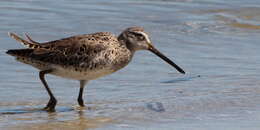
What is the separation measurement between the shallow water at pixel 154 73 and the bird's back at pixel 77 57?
0.47 metres

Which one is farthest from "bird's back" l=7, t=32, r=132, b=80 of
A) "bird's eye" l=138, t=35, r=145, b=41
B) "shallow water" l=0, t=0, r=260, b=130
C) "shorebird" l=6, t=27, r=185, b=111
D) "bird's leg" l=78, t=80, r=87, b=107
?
"shallow water" l=0, t=0, r=260, b=130

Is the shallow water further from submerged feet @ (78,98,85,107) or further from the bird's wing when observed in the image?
the bird's wing

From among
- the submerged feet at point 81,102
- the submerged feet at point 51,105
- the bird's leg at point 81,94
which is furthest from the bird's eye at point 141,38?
the submerged feet at point 51,105

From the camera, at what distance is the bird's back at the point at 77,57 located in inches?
378

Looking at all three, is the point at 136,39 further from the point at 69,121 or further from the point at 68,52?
the point at 69,121

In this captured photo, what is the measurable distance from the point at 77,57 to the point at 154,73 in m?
2.09

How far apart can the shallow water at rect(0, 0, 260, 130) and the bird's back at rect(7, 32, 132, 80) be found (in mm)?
465

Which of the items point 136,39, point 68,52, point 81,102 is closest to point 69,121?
point 81,102

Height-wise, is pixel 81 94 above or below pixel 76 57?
below

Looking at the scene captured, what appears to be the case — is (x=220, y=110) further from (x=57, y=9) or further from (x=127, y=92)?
(x=57, y=9)

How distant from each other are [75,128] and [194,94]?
2233 mm

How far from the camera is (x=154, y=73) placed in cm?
1145

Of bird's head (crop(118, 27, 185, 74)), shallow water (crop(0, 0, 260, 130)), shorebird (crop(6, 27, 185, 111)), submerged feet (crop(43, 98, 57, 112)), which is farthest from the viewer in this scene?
bird's head (crop(118, 27, 185, 74))

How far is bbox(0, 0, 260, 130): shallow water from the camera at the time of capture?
9031 mm
